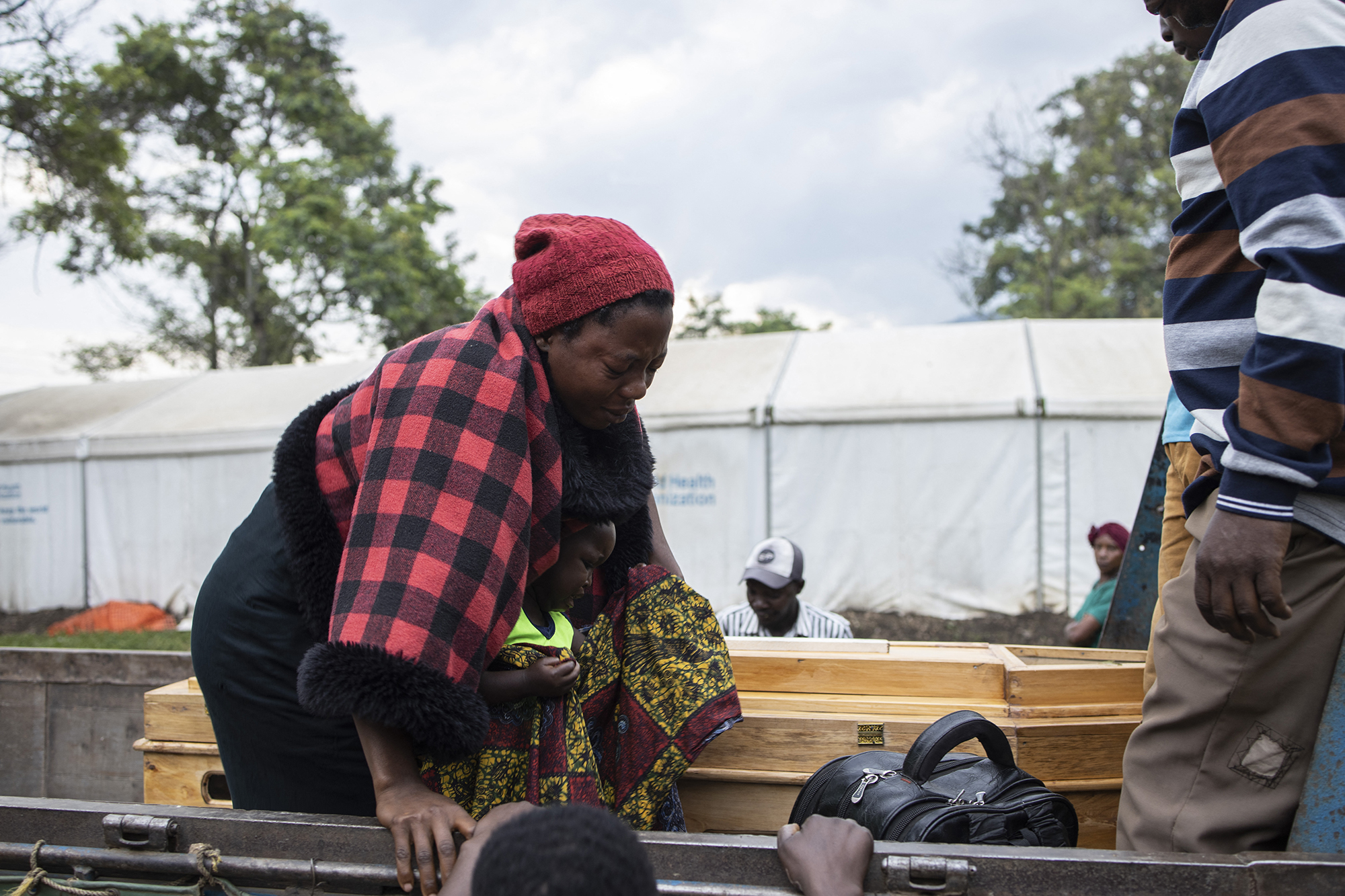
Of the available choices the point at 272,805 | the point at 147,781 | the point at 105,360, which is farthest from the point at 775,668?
the point at 105,360

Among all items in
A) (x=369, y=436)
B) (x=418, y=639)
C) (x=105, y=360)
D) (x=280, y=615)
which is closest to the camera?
(x=418, y=639)

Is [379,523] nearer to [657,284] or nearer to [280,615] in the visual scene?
[280,615]

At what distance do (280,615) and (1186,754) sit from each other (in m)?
1.48

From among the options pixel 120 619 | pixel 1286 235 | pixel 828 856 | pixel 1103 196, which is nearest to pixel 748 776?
pixel 828 856

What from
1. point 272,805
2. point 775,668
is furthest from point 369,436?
point 775,668

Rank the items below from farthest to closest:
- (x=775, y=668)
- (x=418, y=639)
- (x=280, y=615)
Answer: (x=775, y=668)
(x=280, y=615)
(x=418, y=639)

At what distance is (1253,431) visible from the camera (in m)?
1.18

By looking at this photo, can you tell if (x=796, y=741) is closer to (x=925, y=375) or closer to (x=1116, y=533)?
(x=1116, y=533)

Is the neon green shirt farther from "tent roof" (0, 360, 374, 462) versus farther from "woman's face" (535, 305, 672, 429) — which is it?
"tent roof" (0, 360, 374, 462)

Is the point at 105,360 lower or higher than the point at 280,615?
higher

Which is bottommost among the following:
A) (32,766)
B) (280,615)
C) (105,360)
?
(32,766)

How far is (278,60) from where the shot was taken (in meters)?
16.1

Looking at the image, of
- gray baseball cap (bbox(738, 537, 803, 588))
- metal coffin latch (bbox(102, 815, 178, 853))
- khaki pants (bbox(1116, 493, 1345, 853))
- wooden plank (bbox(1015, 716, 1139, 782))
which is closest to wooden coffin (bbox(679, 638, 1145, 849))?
wooden plank (bbox(1015, 716, 1139, 782))

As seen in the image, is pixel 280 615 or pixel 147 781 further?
pixel 147 781
